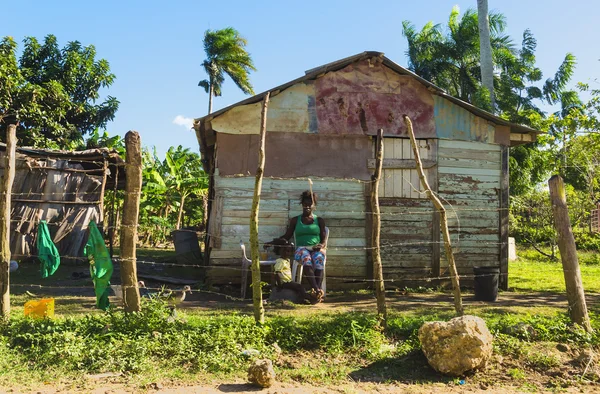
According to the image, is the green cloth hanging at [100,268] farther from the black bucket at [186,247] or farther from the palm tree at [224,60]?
the palm tree at [224,60]

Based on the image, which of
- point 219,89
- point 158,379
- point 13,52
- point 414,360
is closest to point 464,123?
point 414,360

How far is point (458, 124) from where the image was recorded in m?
9.42

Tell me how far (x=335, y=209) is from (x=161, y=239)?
11254mm

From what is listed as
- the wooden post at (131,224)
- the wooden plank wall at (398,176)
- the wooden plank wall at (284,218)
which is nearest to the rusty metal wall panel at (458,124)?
the wooden plank wall at (398,176)

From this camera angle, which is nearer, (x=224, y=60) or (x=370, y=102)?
(x=370, y=102)

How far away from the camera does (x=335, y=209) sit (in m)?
8.94

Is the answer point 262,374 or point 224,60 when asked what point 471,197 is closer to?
point 262,374

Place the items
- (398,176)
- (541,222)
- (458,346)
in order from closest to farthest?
1. (458,346)
2. (398,176)
3. (541,222)

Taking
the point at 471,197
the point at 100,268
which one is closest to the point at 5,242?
the point at 100,268

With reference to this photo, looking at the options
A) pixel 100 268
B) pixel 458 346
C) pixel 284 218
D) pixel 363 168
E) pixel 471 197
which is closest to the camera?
pixel 458 346

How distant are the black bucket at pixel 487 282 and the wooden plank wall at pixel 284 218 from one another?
1.93 metres

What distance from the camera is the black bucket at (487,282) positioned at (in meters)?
7.80

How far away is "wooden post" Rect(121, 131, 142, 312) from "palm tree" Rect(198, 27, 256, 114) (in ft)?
67.7

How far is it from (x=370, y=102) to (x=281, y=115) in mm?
1675
